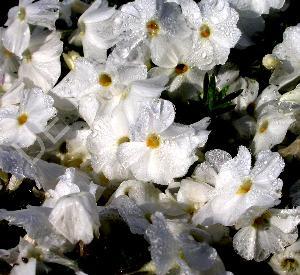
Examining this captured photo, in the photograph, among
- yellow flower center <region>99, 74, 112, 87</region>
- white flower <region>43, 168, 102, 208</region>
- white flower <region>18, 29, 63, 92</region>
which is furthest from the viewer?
white flower <region>18, 29, 63, 92</region>

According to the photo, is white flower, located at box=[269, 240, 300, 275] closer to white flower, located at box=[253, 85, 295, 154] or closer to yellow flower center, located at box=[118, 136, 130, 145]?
white flower, located at box=[253, 85, 295, 154]

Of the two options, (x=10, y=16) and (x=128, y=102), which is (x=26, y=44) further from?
(x=128, y=102)

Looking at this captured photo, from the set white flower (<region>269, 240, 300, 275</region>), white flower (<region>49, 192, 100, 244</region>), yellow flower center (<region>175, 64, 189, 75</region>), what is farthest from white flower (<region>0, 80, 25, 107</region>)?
white flower (<region>269, 240, 300, 275</region>)

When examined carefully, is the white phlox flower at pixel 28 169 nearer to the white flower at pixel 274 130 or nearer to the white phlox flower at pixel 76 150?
the white phlox flower at pixel 76 150

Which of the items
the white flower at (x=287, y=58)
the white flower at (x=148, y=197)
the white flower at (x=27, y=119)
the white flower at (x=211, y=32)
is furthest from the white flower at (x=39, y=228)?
the white flower at (x=287, y=58)

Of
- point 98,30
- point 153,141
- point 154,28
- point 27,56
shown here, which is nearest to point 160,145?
point 153,141

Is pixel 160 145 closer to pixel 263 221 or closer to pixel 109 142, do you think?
pixel 109 142
